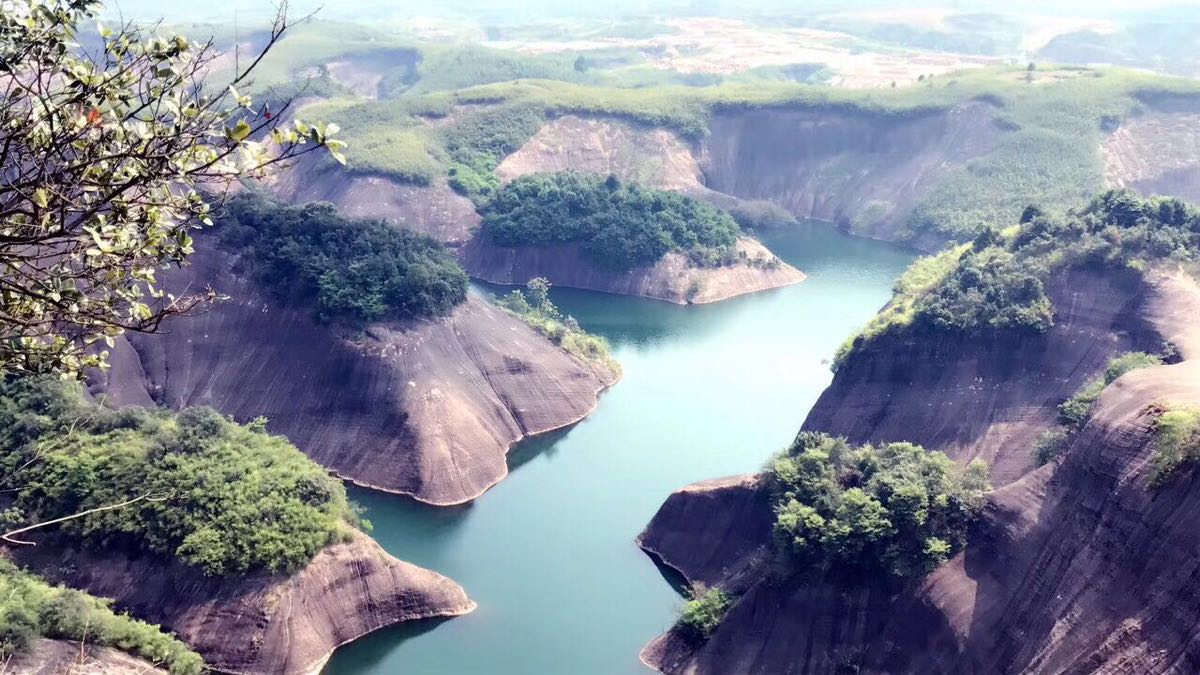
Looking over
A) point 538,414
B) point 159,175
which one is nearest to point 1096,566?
point 159,175

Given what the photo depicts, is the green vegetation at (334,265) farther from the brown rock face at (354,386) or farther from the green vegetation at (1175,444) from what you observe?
the green vegetation at (1175,444)

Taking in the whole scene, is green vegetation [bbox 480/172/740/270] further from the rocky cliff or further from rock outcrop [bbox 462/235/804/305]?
the rocky cliff

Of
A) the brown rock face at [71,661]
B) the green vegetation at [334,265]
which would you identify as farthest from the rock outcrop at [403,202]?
the brown rock face at [71,661]

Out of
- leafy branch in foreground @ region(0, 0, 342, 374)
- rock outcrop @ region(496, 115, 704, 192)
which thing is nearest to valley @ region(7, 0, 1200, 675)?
leafy branch in foreground @ region(0, 0, 342, 374)

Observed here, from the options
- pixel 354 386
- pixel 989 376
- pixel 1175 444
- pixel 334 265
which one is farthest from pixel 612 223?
pixel 1175 444

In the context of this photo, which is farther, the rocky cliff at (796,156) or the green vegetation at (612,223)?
the rocky cliff at (796,156)

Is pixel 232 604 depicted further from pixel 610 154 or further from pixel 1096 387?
pixel 610 154

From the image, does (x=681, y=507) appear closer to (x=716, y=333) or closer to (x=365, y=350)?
(x=365, y=350)
